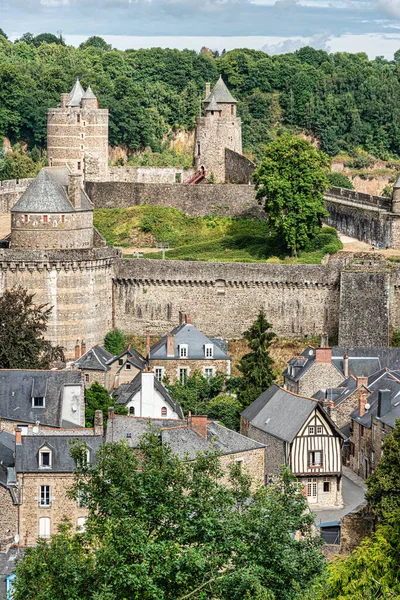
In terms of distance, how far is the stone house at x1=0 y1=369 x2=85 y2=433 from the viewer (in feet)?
153

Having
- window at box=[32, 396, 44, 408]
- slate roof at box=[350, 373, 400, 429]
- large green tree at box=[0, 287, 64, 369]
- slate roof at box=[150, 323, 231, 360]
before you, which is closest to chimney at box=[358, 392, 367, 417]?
slate roof at box=[350, 373, 400, 429]

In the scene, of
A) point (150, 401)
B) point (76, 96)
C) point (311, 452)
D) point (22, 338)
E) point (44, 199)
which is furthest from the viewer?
point (76, 96)

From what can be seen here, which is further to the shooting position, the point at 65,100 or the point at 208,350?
the point at 65,100

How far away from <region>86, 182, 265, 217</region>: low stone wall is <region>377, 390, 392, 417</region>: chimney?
19618mm

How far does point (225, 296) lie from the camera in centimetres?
5712

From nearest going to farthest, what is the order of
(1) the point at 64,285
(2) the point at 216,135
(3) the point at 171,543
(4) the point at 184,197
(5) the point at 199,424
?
(3) the point at 171,543
(5) the point at 199,424
(1) the point at 64,285
(4) the point at 184,197
(2) the point at 216,135

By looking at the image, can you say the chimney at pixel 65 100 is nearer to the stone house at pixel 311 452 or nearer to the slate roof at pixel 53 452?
the stone house at pixel 311 452

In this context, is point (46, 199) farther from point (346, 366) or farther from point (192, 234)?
point (346, 366)

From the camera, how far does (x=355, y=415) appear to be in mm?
48906

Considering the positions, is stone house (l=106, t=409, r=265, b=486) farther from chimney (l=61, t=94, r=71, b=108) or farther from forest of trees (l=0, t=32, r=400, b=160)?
forest of trees (l=0, t=32, r=400, b=160)

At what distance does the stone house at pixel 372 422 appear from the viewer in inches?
1825

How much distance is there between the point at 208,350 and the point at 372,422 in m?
9.04

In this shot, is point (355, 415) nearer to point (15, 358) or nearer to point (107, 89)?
point (15, 358)

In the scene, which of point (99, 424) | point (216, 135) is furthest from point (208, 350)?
point (216, 135)
